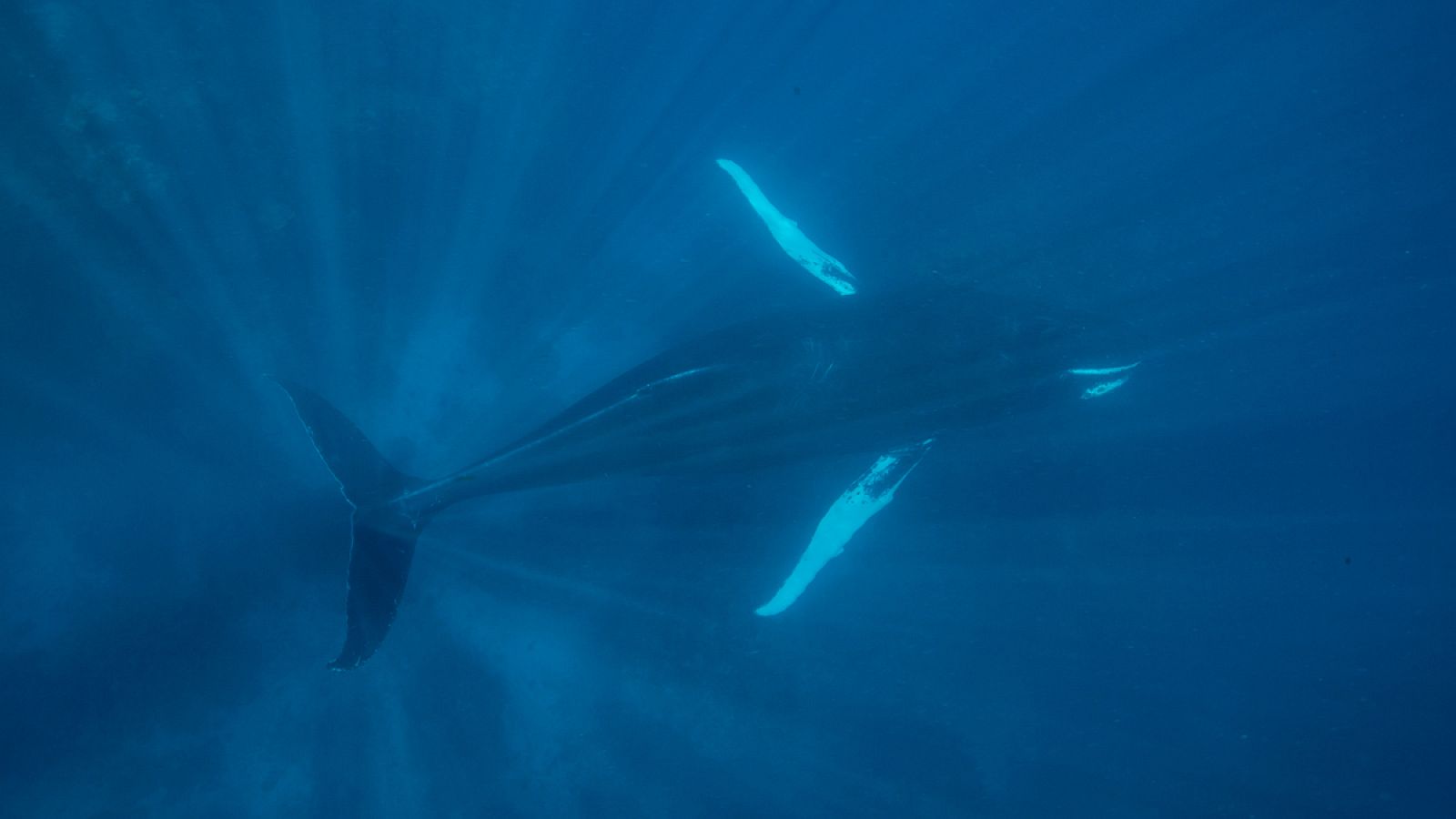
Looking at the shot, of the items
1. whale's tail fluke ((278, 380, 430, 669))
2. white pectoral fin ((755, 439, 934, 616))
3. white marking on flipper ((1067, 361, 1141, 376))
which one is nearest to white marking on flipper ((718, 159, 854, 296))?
white pectoral fin ((755, 439, 934, 616))

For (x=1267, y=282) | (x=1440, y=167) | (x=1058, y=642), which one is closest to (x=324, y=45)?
(x=1058, y=642)

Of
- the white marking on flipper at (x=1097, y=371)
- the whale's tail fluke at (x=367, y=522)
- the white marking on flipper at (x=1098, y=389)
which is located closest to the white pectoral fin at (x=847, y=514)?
the white marking on flipper at (x=1097, y=371)

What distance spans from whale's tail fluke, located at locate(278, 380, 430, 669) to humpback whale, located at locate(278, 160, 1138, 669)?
0.04 ft

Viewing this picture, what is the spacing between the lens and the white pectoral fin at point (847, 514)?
691cm

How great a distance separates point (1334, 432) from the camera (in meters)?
12.5

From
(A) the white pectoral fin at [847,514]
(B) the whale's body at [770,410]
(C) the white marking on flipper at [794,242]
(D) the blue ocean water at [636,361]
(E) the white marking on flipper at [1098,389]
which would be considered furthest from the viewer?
(D) the blue ocean water at [636,361]

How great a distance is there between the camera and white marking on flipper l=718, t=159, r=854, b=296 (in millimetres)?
7164

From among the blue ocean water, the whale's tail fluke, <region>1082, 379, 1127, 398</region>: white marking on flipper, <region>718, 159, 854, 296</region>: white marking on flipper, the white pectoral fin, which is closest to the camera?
the whale's tail fluke

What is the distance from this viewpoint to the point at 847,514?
Answer: 719 centimetres

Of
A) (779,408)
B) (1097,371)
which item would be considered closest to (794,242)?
(779,408)

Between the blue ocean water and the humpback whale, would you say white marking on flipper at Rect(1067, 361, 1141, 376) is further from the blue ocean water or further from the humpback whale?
the blue ocean water

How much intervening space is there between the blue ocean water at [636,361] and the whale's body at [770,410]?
919 mm

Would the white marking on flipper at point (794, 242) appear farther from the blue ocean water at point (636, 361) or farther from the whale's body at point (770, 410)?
the blue ocean water at point (636, 361)

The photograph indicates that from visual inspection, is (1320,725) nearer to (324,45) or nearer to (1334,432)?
(1334,432)
